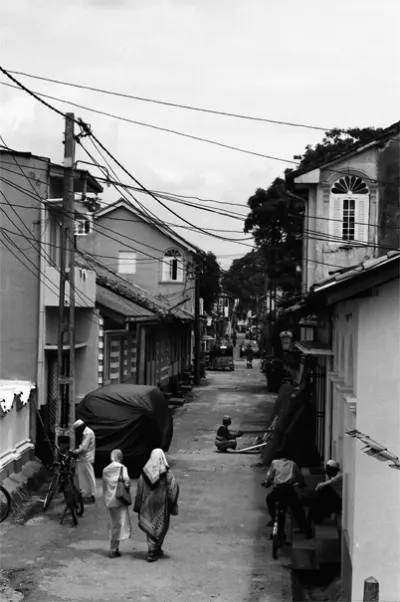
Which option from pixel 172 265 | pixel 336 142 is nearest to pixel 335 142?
pixel 336 142

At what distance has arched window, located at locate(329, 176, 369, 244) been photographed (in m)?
23.2

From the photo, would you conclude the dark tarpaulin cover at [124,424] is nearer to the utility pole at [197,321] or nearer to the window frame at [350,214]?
the window frame at [350,214]

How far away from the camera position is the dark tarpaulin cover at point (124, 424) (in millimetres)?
18906

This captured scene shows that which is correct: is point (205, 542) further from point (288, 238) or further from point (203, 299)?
point (203, 299)

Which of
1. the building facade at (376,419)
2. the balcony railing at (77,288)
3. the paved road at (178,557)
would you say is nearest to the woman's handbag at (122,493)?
the paved road at (178,557)

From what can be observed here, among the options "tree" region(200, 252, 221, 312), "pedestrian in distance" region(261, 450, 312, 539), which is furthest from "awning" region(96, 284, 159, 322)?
"tree" region(200, 252, 221, 312)

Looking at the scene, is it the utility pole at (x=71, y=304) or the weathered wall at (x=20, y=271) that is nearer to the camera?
the utility pole at (x=71, y=304)

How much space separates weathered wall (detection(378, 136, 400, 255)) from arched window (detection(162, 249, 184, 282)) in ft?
73.2

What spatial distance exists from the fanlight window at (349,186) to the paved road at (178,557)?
806cm

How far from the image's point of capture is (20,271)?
19.8m

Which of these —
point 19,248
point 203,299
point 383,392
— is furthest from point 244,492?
point 203,299

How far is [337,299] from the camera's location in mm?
10156

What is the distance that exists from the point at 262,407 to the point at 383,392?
85.9 feet

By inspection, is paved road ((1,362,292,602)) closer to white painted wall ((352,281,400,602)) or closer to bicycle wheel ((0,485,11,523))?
bicycle wheel ((0,485,11,523))
